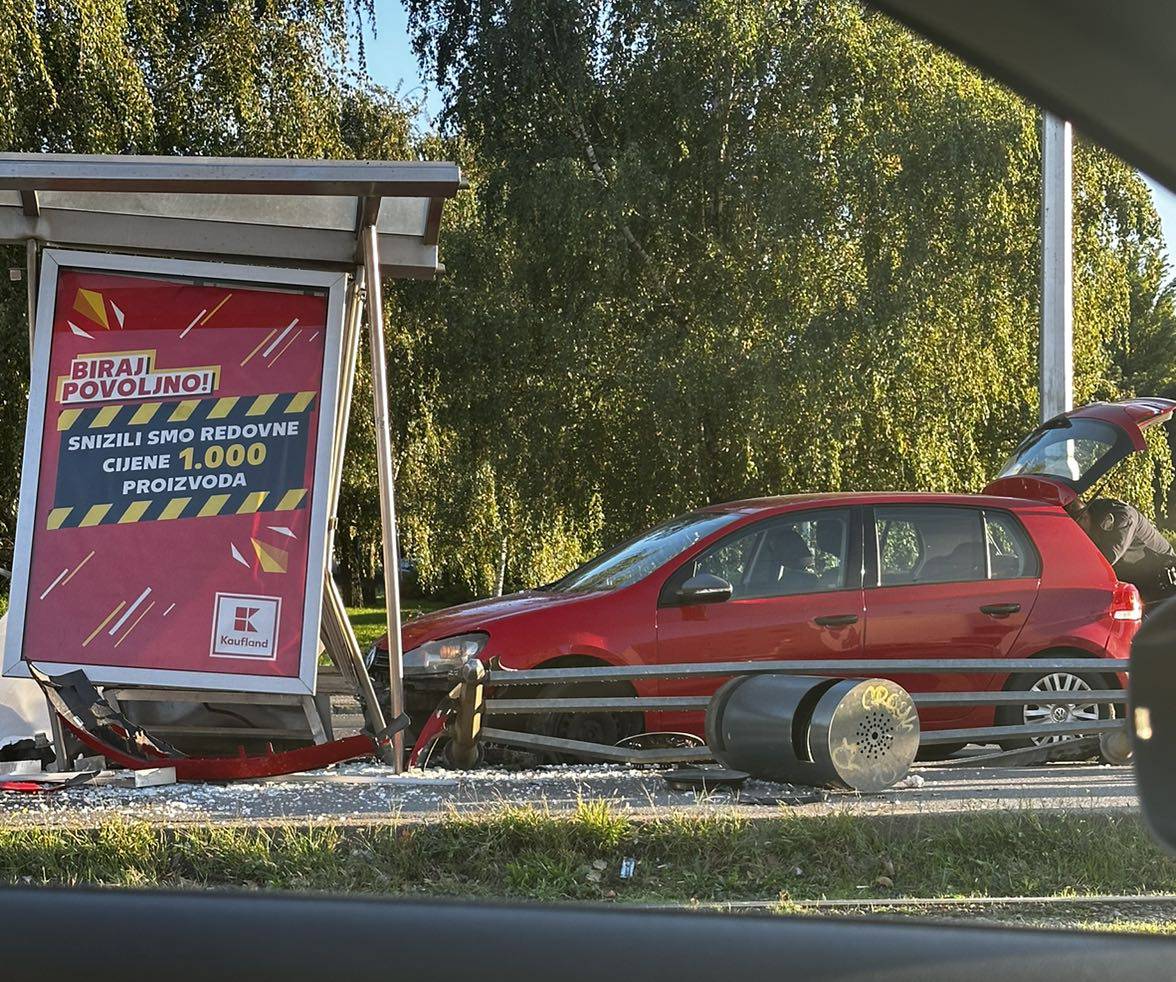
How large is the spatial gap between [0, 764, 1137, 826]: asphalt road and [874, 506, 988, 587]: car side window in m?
1.43

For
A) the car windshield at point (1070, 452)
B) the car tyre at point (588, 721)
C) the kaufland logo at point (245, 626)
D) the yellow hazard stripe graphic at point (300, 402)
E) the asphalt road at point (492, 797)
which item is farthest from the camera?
the car windshield at point (1070, 452)

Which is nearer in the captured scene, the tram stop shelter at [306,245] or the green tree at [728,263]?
the tram stop shelter at [306,245]

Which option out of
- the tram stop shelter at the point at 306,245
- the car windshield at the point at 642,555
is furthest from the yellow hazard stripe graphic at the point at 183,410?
the car windshield at the point at 642,555

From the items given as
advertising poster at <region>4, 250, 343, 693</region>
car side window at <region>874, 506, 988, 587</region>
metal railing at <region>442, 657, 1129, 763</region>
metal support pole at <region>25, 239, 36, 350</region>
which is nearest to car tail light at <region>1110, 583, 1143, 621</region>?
car side window at <region>874, 506, 988, 587</region>

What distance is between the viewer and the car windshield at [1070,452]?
985 cm

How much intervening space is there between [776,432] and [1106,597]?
378 inches

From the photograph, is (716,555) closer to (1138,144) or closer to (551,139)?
(1138,144)

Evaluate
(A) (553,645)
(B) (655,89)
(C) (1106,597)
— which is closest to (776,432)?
(B) (655,89)

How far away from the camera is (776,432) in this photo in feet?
58.7

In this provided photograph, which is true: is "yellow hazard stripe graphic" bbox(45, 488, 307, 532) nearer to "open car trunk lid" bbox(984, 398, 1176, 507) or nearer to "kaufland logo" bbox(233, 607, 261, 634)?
"kaufland logo" bbox(233, 607, 261, 634)

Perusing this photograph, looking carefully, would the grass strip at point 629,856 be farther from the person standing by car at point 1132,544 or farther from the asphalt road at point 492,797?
the person standing by car at point 1132,544

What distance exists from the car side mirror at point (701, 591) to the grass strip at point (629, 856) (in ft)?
7.40

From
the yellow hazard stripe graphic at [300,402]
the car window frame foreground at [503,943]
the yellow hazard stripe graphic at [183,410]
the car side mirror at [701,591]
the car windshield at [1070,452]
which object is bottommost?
the car window frame foreground at [503,943]

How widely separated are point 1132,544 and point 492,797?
254 inches
